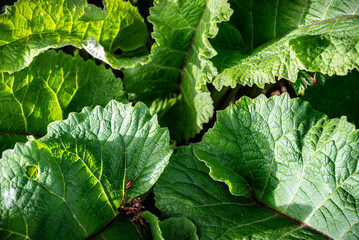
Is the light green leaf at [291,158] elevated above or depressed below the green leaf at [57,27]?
below

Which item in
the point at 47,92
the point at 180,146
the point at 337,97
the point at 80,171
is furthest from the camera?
the point at 337,97

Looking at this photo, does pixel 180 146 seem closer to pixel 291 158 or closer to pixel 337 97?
pixel 291 158

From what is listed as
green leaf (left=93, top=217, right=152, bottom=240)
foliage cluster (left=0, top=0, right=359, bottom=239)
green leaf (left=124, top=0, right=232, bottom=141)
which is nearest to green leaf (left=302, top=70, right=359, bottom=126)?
foliage cluster (left=0, top=0, right=359, bottom=239)

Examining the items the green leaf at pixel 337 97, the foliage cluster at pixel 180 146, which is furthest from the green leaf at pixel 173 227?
the green leaf at pixel 337 97

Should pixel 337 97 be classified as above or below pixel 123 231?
above

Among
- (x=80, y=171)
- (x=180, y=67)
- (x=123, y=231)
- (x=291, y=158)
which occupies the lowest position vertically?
(x=123, y=231)

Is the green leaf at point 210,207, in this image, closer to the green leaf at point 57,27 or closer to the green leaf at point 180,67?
the green leaf at point 180,67

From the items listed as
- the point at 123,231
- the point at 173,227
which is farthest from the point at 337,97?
the point at 123,231
